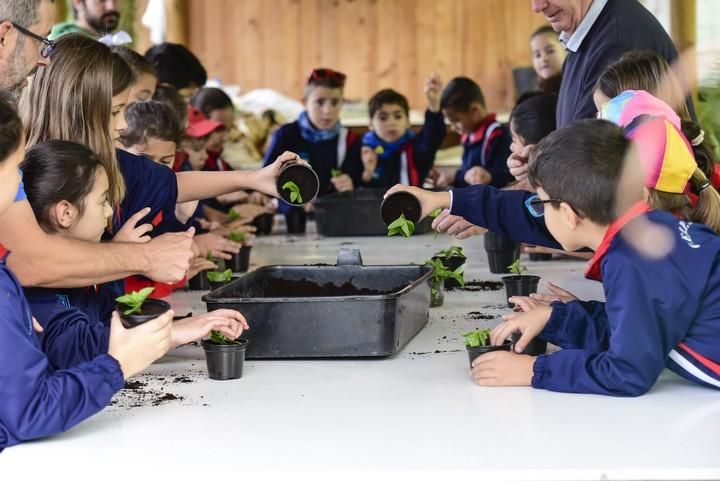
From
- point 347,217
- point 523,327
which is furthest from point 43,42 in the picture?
point 347,217

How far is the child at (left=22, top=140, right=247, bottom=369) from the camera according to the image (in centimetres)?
189

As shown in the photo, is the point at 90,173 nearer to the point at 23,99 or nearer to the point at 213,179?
the point at 23,99

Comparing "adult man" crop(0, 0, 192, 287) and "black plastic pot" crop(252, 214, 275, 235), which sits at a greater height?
"adult man" crop(0, 0, 192, 287)

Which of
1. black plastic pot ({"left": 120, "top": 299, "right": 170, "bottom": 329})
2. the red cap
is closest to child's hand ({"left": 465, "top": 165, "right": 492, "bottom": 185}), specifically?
the red cap

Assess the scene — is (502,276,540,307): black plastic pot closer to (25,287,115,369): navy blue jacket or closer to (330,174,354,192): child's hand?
(25,287,115,369): navy blue jacket

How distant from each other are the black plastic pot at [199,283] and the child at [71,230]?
0.75 meters

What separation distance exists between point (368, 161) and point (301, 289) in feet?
9.29

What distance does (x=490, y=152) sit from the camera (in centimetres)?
491

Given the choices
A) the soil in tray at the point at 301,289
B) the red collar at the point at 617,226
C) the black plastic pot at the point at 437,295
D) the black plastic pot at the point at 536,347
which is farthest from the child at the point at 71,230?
the black plastic pot at the point at 437,295

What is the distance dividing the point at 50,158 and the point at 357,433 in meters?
0.88

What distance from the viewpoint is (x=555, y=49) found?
17.3ft

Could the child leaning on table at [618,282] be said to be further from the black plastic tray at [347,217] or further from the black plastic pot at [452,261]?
the black plastic tray at [347,217]

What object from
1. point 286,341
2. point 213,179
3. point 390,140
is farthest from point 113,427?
point 390,140

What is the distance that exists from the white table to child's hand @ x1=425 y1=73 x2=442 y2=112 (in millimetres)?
3295
